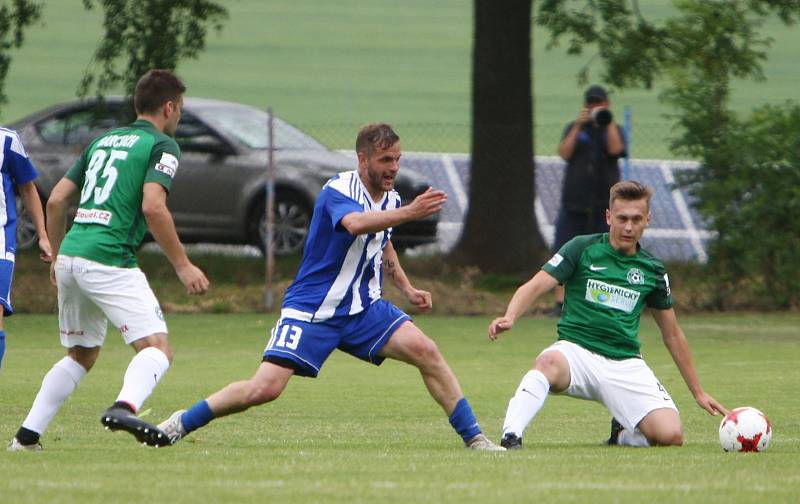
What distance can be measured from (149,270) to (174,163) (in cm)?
1261

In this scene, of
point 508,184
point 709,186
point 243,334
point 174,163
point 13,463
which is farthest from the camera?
point 508,184

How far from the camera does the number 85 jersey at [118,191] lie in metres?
8.25

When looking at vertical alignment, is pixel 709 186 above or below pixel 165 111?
below

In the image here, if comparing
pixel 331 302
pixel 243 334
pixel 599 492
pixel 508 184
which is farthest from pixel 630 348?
pixel 508 184

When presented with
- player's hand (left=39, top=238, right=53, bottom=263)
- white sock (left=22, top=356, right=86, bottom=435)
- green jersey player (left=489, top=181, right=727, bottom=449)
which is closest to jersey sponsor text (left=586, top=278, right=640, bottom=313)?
green jersey player (left=489, top=181, right=727, bottom=449)

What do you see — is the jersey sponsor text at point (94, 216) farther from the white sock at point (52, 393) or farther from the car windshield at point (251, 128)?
the car windshield at point (251, 128)

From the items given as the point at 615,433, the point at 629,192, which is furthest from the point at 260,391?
the point at 629,192

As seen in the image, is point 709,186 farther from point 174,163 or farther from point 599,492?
point 599,492

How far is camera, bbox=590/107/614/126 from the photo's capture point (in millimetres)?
16562

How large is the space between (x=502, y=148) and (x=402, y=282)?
11406 mm

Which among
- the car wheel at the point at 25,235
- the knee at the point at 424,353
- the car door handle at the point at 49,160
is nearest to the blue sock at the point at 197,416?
the knee at the point at 424,353

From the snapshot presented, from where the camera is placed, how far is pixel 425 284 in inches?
766

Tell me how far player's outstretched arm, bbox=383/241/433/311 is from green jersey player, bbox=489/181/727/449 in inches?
20.2

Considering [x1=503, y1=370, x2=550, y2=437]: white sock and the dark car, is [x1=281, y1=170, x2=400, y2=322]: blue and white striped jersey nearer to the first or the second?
[x1=503, y1=370, x2=550, y2=437]: white sock
